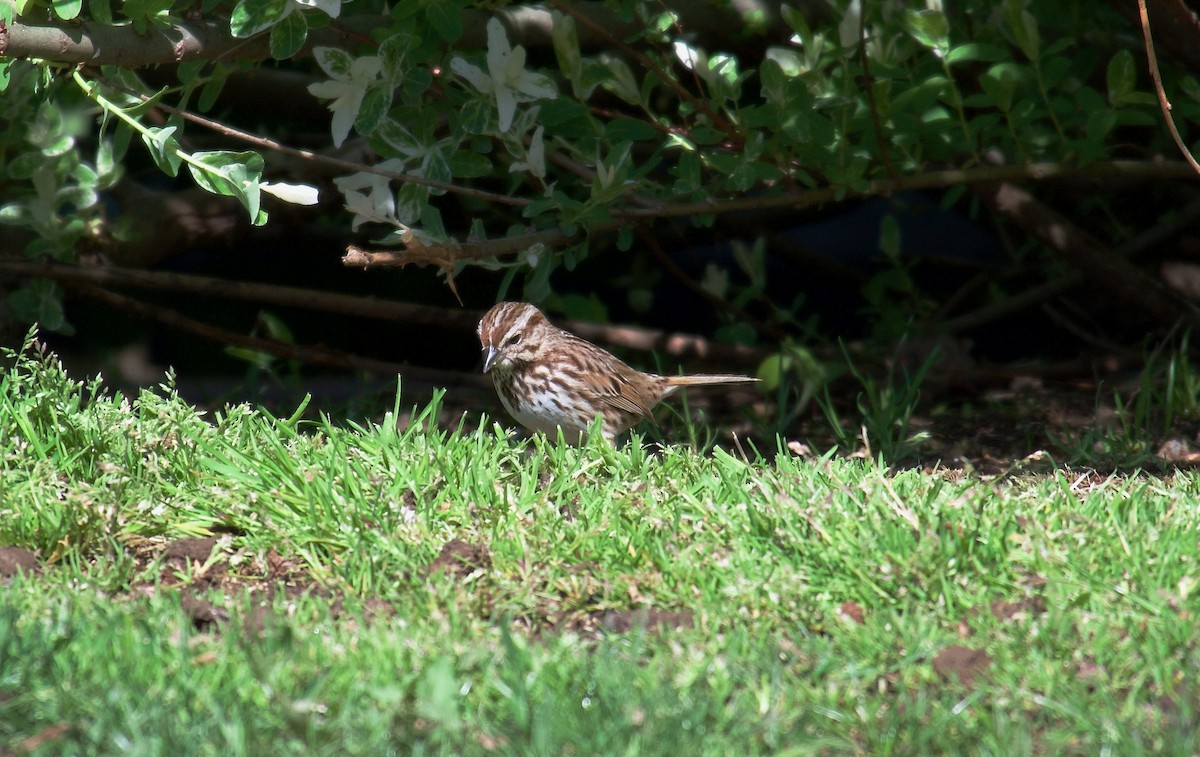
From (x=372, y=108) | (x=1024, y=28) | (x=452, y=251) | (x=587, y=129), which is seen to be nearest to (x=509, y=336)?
(x=452, y=251)

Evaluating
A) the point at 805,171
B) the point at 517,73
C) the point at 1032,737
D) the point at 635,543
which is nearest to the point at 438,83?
the point at 517,73

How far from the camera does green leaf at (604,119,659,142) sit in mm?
5203

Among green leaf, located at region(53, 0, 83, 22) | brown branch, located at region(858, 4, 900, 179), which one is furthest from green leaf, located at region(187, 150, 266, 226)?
brown branch, located at region(858, 4, 900, 179)

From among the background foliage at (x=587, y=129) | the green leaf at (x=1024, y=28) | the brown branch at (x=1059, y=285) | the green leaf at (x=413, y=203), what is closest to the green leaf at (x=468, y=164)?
the background foliage at (x=587, y=129)

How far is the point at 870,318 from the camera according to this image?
26.0 feet

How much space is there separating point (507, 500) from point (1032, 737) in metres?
1.69

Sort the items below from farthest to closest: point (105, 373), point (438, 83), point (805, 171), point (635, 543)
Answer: point (105, 373)
point (805, 171)
point (438, 83)
point (635, 543)

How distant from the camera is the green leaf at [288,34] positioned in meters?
4.54

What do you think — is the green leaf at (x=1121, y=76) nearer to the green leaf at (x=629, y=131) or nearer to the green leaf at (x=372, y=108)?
the green leaf at (x=629, y=131)

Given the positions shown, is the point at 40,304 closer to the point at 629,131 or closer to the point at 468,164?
the point at 468,164

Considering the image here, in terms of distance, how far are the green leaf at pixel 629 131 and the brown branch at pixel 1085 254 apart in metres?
1.96

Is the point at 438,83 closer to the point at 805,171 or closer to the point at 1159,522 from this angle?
the point at 805,171

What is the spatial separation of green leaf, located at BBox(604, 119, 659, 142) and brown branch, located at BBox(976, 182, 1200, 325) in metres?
1.96

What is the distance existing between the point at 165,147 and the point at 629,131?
5.45 ft
